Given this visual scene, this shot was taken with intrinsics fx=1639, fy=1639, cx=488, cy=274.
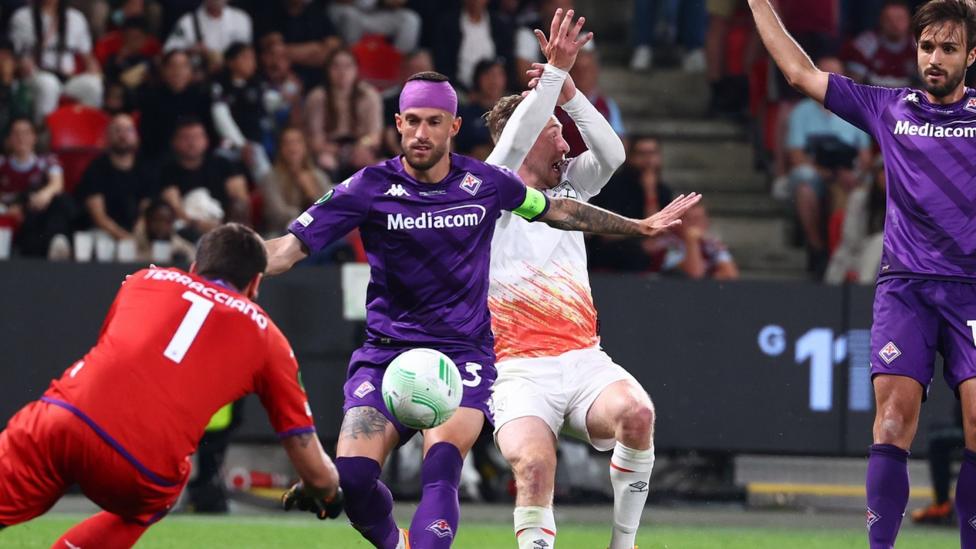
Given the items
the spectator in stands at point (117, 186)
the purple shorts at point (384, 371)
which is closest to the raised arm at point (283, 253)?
the purple shorts at point (384, 371)

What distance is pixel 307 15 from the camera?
54.2 feet

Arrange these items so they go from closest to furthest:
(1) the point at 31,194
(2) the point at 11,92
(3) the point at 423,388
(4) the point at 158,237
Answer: (3) the point at 423,388, (4) the point at 158,237, (1) the point at 31,194, (2) the point at 11,92

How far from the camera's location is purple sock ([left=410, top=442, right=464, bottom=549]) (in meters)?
7.08

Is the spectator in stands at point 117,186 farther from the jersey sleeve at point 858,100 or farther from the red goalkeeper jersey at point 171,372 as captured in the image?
the red goalkeeper jersey at point 171,372

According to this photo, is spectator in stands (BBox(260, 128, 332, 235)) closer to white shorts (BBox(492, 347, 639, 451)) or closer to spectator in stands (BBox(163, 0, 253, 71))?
spectator in stands (BBox(163, 0, 253, 71))

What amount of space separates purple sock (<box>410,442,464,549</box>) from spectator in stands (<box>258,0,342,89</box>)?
9.42m

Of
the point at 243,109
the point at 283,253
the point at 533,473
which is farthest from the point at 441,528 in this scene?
the point at 243,109

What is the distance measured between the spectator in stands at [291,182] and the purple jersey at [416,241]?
6792 millimetres

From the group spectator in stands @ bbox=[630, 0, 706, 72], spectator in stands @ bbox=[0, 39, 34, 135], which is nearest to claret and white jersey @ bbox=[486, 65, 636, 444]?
spectator in stands @ bbox=[0, 39, 34, 135]

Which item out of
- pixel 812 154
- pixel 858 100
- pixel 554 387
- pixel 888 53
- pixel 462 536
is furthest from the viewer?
pixel 888 53

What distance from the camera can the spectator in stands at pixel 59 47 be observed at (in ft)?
49.9

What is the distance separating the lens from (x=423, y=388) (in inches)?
274

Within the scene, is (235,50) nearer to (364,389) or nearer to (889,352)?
(364,389)

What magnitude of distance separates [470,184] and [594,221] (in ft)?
2.22
